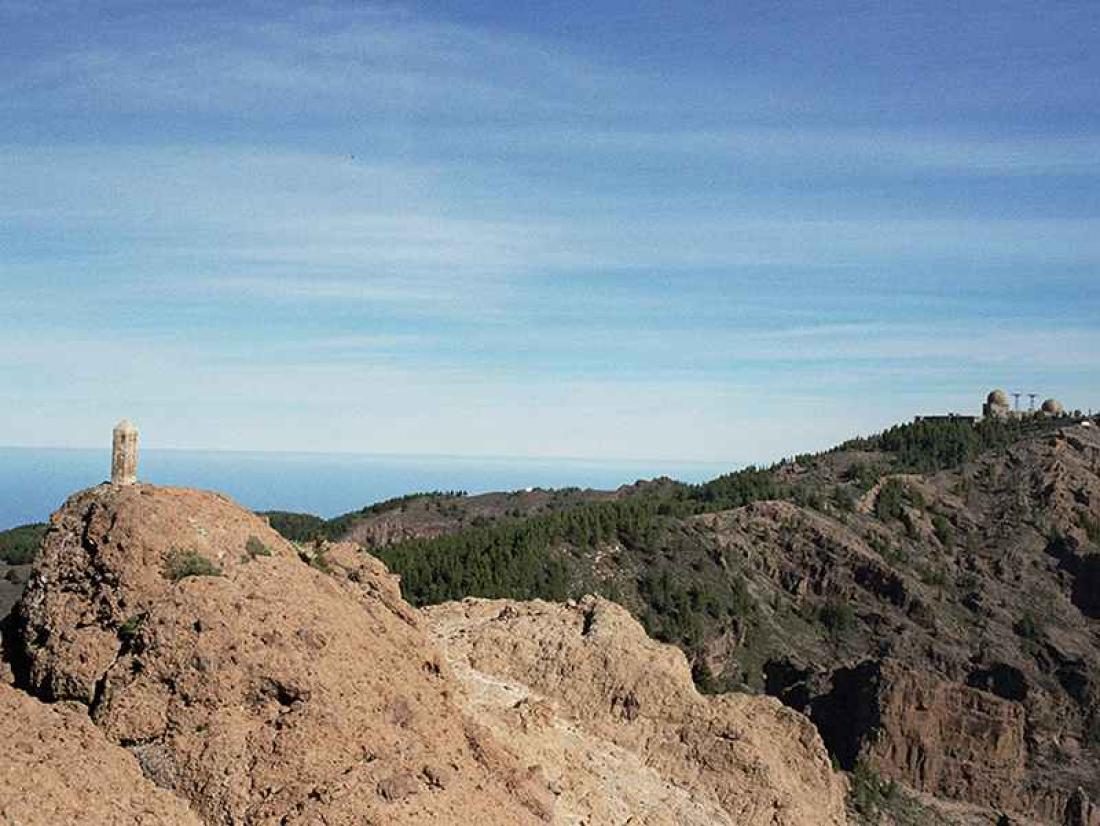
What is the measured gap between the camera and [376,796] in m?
15.2

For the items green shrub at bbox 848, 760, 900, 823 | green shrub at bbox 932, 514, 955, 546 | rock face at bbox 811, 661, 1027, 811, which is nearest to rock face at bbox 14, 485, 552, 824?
green shrub at bbox 848, 760, 900, 823

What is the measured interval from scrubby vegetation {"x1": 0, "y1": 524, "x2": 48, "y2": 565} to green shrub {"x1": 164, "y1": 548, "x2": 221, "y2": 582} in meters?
65.0

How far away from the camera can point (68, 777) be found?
14.1 meters

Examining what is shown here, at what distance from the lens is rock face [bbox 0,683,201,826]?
13.5 metres

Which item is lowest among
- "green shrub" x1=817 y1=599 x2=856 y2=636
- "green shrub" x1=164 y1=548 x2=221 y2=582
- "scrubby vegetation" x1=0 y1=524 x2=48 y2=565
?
"green shrub" x1=817 y1=599 x2=856 y2=636

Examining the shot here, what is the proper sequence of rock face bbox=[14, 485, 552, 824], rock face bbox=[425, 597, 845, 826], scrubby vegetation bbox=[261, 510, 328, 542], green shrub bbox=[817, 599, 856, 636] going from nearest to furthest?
rock face bbox=[14, 485, 552, 824] → rock face bbox=[425, 597, 845, 826] → green shrub bbox=[817, 599, 856, 636] → scrubby vegetation bbox=[261, 510, 328, 542]

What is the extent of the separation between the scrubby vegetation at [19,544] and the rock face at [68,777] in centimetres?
6632

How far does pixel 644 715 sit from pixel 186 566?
12.6 meters

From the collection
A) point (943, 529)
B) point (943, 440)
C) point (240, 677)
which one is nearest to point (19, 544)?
point (943, 529)

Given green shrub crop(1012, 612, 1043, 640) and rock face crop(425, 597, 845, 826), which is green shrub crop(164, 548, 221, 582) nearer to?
rock face crop(425, 597, 845, 826)

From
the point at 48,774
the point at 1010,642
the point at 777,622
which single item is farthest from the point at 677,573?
the point at 48,774

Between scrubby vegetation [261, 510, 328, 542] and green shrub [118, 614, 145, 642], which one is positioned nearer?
green shrub [118, 614, 145, 642]

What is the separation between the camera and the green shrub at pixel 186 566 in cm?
1722

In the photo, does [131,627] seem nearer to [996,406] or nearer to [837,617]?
[837,617]
